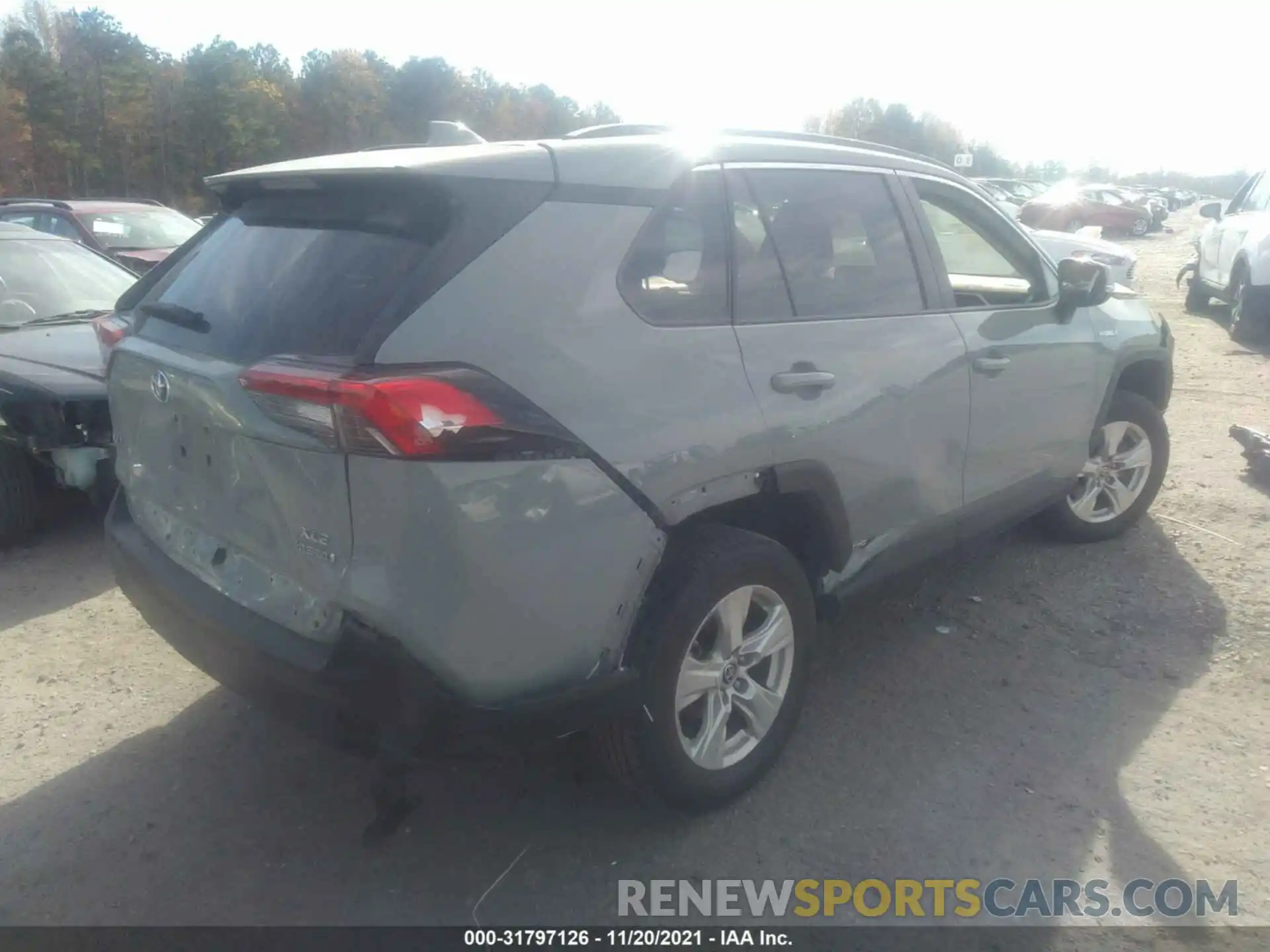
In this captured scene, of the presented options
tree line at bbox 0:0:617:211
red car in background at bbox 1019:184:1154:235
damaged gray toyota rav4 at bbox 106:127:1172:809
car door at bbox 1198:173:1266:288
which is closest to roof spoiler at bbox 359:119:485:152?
damaged gray toyota rav4 at bbox 106:127:1172:809

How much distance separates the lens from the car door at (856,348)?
293 centimetres

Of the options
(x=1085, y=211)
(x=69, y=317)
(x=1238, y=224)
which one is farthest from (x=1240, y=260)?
(x=1085, y=211)

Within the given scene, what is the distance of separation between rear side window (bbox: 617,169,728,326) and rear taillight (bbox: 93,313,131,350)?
1603mm

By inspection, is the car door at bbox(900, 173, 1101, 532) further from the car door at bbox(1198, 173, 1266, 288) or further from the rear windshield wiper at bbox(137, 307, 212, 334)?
the car door at bbox(1198, 173, 1266, 288)

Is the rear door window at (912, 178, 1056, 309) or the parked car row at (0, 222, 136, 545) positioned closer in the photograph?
the rear door window at (912, 178, 1056, 309)

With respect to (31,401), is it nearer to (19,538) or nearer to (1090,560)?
(19,538)

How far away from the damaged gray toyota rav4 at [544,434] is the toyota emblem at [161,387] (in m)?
0.02

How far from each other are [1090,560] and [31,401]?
494 centimetres

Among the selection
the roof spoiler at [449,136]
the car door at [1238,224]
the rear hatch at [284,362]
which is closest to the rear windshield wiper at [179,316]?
the rear hatch at [284,362]

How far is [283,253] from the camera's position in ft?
8.74

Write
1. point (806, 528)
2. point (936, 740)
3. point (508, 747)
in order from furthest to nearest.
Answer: point (936, 740)
point (806, 528)
point (508, 747)

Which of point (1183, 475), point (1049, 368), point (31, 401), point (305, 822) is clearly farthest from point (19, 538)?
point (1183, 475)

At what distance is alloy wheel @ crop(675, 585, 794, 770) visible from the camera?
2.82 m

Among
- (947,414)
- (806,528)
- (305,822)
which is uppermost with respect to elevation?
(947,414)
